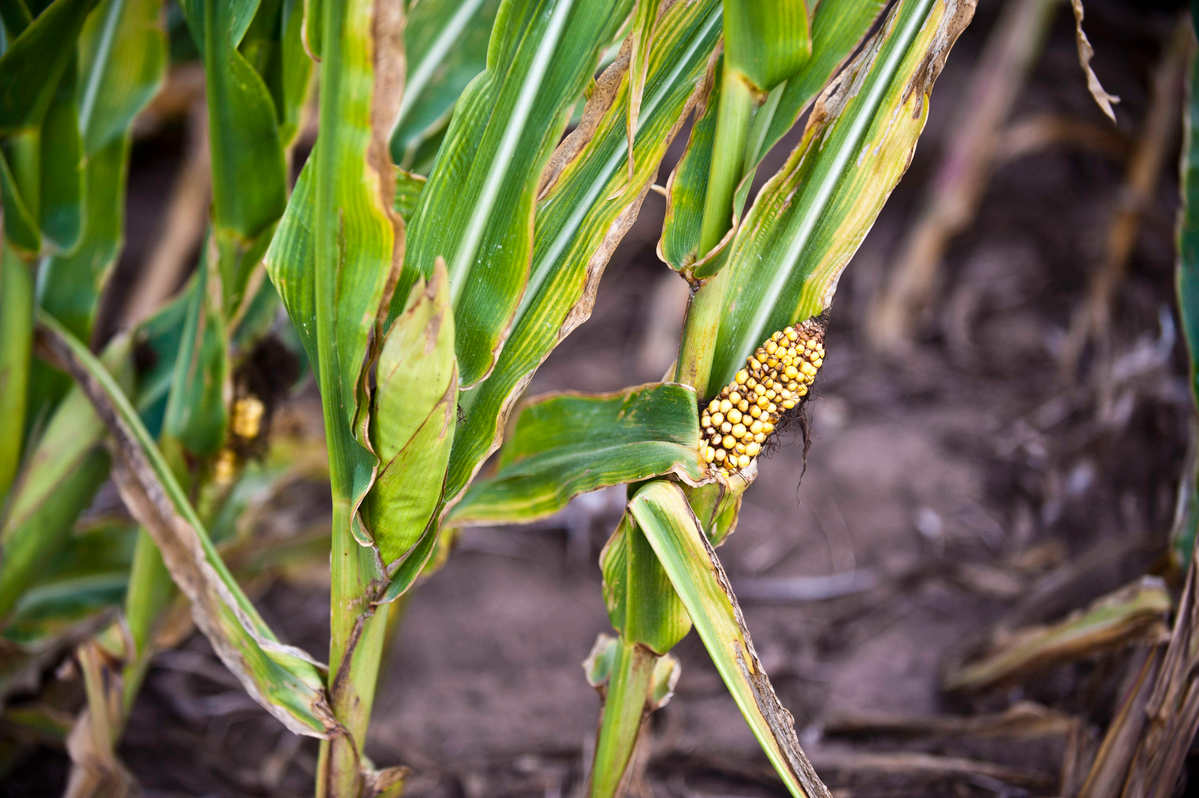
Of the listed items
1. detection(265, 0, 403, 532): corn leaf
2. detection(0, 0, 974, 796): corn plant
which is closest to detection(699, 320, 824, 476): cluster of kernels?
detection(0, 0, 974, 796): corn plant

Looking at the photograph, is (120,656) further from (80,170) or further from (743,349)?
(743,349)

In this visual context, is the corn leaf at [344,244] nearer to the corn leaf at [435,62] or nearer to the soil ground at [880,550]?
the corn leaf at [435,62]

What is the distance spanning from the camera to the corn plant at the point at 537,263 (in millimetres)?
587

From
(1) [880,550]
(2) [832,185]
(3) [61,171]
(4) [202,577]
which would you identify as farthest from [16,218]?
(1) [880,550]

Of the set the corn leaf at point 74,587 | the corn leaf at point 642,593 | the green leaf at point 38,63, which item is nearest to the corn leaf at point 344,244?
the corn leaf at point 642,593

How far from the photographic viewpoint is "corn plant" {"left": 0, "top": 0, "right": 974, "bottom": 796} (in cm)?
59

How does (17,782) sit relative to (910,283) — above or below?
below

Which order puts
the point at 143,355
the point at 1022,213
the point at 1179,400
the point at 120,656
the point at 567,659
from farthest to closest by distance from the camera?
the point at 1022,213 → the point at 1179,400 → the point at 567,659 → the point at 143,355 → the point at 120,656

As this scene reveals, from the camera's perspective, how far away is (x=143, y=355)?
100 cm

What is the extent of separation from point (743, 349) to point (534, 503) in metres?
0.24

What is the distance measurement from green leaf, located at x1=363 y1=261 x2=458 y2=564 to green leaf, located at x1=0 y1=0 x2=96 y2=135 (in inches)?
19.0

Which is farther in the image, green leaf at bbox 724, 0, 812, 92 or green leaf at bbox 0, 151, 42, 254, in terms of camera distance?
green leaf at bbox 0, 151, 42, 254

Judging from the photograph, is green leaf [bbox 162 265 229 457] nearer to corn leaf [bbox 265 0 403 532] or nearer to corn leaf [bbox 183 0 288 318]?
corn leaf [bbox 183 0 288 318]

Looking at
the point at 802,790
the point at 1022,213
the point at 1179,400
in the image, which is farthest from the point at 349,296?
the point at 1022,213
